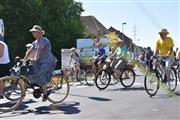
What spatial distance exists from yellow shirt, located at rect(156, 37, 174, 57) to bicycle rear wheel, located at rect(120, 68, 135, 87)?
7.94ft

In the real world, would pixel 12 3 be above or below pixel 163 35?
above

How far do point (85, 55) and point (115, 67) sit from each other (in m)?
17.5

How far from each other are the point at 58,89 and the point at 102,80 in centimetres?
380

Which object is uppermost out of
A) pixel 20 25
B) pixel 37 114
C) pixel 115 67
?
pixel 20 25

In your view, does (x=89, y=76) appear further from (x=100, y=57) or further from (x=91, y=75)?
(x=100, y=57)

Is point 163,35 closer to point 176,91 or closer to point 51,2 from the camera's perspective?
point 176,91

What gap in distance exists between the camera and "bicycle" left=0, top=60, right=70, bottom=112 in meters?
10.2

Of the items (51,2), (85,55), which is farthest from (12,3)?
(85,55)

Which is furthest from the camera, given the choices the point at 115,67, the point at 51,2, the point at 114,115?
the point at 51,2

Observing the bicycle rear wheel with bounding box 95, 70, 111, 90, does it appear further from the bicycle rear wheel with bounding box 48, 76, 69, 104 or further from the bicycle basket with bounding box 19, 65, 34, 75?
the bicycle basket with bounding box 19, 65, 34, 75

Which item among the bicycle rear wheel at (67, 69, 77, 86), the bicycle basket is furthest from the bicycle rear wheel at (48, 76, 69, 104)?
the bicycle rear wheel at (67, 69, 77, 86)

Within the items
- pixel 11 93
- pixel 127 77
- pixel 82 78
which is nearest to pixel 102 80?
pixel 127 77

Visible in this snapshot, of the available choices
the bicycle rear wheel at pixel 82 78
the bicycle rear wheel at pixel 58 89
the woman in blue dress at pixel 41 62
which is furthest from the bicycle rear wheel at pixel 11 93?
the bicycle rear wheel at pixel 82 78

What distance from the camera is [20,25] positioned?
165 feet
